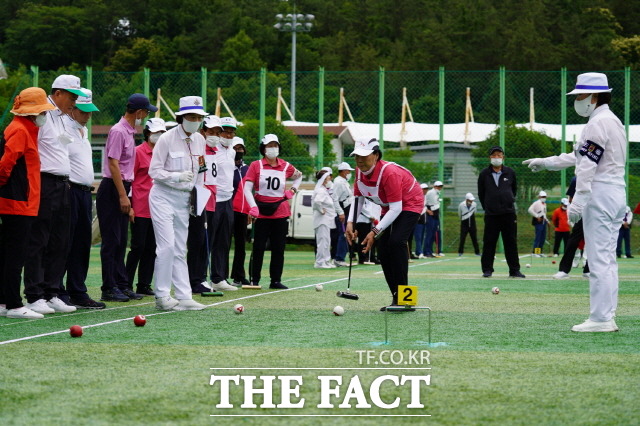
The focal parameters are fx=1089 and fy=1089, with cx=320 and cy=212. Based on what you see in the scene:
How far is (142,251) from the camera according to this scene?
13016mm

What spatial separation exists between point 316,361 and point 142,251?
244 inches

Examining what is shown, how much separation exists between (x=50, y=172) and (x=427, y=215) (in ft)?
66.8

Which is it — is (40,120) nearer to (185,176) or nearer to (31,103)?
(31,103)

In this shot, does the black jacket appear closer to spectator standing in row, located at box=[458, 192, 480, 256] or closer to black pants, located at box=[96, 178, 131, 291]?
black pants, located at box=[96, 178, 131, 291]

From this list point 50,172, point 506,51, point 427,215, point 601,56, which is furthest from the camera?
point 506,51

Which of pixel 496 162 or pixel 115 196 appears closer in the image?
pixel 115 196

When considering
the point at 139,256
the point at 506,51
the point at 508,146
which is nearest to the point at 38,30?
the point at 506,51

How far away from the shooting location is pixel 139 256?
1302 cm

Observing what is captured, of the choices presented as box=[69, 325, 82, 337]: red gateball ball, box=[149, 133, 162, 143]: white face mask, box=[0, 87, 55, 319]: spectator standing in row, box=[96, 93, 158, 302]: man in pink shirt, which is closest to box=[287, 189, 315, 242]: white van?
box=[149, 133, 162, 143]: white face mask

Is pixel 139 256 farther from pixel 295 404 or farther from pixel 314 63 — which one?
pixel 314 63

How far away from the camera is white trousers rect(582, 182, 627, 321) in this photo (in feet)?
30.0

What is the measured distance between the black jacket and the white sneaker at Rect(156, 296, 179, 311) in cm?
819

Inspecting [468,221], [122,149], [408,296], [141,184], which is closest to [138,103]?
[122,149]

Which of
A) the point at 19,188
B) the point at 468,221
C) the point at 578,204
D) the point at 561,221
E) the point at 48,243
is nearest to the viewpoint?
the point at 578,204
